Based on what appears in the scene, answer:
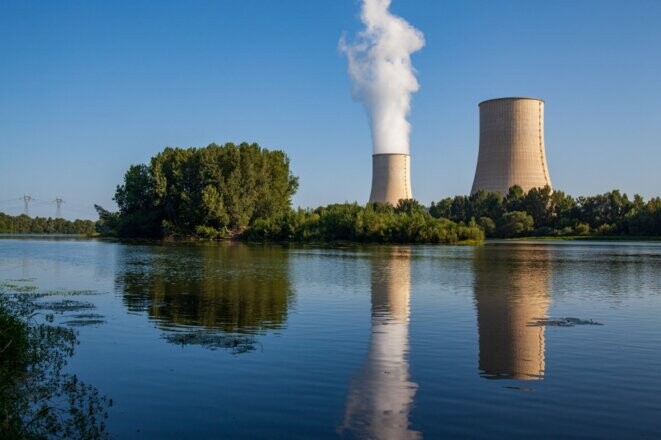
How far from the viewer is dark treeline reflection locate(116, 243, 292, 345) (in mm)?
11195

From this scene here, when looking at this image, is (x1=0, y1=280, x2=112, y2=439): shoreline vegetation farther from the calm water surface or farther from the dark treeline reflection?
the dark treeline reflection

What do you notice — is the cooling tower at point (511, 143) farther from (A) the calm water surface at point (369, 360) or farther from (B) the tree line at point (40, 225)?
(B) the tree line at point (40, 225)

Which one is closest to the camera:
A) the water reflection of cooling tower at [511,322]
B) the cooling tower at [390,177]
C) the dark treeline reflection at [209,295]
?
the water reflection of cooling tower at [511,322]

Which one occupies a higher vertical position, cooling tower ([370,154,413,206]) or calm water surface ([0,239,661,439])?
cooling tower ([370,154,413,206])

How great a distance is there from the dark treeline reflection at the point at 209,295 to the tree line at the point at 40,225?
93.7 m

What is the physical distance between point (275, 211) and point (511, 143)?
23.9 meters

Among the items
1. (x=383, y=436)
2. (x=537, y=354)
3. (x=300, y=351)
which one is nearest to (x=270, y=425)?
(x=383, y=436)

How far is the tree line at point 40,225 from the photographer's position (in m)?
112

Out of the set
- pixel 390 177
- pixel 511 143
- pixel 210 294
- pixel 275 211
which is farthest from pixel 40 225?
pixel 210 294

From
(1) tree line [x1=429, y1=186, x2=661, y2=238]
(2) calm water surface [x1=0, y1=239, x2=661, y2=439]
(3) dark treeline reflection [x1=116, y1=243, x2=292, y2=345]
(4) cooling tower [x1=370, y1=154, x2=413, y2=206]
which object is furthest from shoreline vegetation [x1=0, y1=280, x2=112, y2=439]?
(1) tree line [x1=429, y1=186, x2=661, y2=238]

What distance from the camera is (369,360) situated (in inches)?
327

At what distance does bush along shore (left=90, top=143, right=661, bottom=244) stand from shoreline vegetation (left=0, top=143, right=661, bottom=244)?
0.31 ft

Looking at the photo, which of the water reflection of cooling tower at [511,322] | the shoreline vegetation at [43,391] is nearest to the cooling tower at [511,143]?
the water reflection of cooling tower at [511,322]

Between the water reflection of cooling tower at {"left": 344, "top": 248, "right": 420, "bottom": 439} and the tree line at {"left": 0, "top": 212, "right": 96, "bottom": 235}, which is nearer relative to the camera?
the water reflection of cooling tower at {"left": 344, "top": 248, "right": 420, "bottom": 439}
